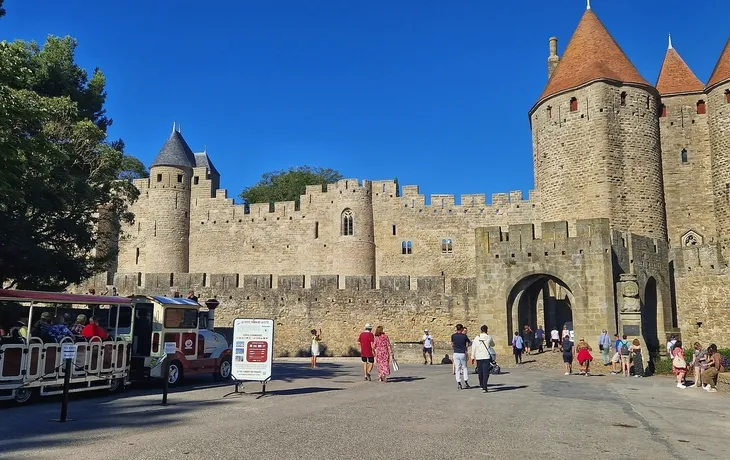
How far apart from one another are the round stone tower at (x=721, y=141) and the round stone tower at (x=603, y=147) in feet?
7.94

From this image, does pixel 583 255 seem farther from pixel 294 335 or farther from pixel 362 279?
pixel 294 335

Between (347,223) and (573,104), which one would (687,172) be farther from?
(347,223)

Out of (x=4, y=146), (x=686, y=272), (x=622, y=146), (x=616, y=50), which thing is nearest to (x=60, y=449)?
(x=4, y=146)

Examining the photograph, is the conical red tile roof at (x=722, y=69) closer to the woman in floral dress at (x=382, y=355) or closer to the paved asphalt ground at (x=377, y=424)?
the paved asphalt ground at (x=377, y=424)

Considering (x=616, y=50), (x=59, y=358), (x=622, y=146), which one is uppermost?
(x=616, y=50)

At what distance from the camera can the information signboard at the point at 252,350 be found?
11.8 meters

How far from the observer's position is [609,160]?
2866cm

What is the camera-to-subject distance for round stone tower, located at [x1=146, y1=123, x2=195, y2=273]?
139 ft

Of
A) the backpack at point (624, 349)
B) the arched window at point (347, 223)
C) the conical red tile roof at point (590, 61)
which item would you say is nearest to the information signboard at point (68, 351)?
the backpack at point (624, 349)

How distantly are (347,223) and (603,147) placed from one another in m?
16.4

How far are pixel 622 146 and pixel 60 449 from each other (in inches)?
1094

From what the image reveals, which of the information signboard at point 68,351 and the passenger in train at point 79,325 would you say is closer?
the information signboard at point 68,351

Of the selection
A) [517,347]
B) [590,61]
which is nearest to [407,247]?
[590,61]

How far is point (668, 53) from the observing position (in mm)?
34688
